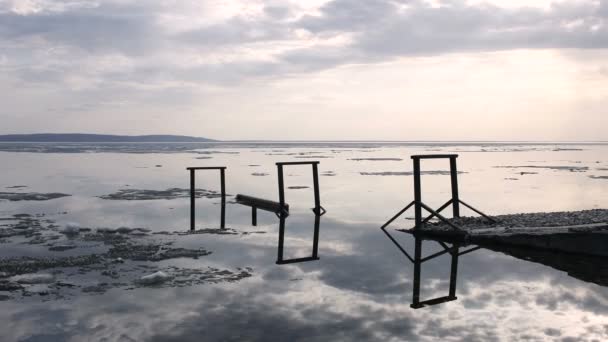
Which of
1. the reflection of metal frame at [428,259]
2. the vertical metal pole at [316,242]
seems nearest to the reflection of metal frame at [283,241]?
the vertical metal pole at [316,242]

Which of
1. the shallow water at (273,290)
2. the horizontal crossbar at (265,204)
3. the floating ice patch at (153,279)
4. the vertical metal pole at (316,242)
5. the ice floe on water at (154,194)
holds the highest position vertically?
the horizontal crossbar at (265,204)

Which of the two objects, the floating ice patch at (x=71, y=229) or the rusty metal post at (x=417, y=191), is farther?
the floating ice patch at (x=71, y=229)

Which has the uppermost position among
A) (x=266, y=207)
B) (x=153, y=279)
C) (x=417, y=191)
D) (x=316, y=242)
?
(x=417, y=191)

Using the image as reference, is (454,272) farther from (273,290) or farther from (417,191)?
(417,191)

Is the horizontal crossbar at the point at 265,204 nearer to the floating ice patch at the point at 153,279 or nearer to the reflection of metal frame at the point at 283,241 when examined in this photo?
the reflection of metal frame at the point at 283,241

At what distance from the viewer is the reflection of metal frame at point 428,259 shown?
1098cm

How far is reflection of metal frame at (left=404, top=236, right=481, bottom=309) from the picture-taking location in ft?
36.0

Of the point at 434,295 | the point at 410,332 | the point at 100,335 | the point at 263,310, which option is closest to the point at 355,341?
the point at 410,332

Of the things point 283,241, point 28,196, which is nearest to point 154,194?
point 28,196

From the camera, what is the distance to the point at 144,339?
8.80 meters

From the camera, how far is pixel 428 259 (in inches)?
591

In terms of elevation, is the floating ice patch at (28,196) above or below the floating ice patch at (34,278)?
above

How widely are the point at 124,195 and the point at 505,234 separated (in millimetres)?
22957

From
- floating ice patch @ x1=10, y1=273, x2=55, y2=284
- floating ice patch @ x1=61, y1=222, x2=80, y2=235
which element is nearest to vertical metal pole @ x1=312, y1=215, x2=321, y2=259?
floating ice patch @ x1=10, y1=273, x2=55, y2=284
